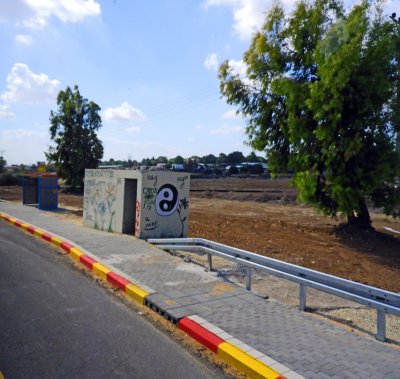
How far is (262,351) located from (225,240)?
26.5 ft

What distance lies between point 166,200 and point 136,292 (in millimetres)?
5156

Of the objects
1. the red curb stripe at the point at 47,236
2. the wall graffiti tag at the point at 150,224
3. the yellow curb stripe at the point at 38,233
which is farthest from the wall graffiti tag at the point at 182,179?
the yellow curb stripe at the point at 38,233

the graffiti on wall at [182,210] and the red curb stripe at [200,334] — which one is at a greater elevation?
the graffiti on wall at [182,210]

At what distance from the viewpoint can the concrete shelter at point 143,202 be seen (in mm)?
10641

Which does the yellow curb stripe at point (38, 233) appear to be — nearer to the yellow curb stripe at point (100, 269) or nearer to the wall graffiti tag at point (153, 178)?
the wall graffiti tag at point (153, 178)

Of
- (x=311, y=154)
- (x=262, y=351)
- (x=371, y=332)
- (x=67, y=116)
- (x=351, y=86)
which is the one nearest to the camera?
(x=262, y=351)

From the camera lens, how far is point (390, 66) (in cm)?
1220

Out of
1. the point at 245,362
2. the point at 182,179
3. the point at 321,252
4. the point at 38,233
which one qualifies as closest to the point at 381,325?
the point at 245,362

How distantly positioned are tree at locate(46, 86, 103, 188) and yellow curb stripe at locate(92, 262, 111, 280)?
28.3 meters

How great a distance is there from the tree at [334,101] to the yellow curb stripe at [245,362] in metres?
9.34

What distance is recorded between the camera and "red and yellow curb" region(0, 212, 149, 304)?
622cm

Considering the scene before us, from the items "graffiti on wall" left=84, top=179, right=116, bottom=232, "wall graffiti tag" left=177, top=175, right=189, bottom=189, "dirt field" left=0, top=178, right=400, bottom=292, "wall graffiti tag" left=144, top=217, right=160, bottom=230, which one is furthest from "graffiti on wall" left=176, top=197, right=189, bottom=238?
"graffiti on wall" left=84, top=179, right=116, bottom=232

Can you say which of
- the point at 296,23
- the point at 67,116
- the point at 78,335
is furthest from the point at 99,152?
the point at 78,335

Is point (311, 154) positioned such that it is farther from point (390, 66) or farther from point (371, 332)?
point (371, 332)
